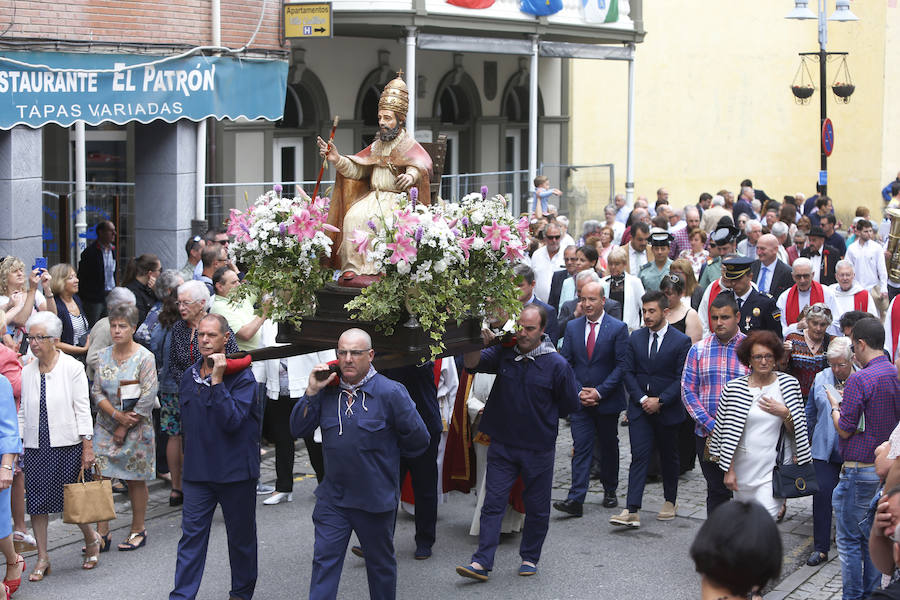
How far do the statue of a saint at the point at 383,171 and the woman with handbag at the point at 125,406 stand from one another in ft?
6.13

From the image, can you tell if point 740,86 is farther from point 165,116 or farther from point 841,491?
point 841,491

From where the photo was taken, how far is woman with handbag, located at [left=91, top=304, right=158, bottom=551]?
8812 millimetres

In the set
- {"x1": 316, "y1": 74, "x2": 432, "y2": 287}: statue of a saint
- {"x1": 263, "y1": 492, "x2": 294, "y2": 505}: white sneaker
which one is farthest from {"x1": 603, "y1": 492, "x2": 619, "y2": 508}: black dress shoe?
{"x1": 316, "y1": 74, "x2": 432, "y2": 287}: statue of a saint

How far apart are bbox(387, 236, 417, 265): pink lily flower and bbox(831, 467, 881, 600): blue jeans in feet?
9.77

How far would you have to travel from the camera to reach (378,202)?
778 cm

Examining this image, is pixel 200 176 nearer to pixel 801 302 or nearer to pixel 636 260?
pixel 636 260

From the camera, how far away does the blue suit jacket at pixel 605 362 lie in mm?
9891

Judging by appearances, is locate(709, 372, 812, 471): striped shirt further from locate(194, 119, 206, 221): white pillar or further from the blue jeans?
locate(194, 119, 206, 221): white pillar

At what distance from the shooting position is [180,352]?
924cm

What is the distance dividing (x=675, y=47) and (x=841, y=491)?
2322 cm

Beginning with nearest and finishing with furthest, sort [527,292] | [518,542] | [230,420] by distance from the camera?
[230,420] → [518,542] → [527,292]

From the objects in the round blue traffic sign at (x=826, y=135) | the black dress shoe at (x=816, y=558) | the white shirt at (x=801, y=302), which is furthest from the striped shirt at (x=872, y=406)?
the round blue traffic sign at (x=826, y=135)

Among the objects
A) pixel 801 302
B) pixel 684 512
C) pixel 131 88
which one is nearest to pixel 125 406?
pixel 684 512

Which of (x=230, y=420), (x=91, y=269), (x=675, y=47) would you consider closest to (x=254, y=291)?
(x=230, y=420)
